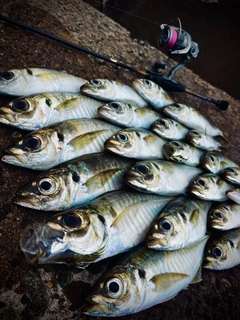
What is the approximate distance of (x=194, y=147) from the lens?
3189mm

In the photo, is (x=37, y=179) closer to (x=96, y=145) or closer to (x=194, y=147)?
(x=96, y=145)

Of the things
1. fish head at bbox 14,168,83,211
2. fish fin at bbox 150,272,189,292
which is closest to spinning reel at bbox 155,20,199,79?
fish head at bbox 14,168,83,211

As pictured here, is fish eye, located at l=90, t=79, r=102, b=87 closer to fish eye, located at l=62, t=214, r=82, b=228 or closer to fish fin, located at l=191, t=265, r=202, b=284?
fish eye, located at l=62, t=214, r=82, b=228

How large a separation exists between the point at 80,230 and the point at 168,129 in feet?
5.73

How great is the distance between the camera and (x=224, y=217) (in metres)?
2.59

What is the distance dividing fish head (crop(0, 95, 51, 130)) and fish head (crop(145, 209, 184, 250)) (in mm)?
1401

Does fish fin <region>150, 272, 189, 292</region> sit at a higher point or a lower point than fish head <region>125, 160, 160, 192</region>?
lower

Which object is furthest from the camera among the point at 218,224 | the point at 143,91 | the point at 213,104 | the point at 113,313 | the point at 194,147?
the point at 213,104

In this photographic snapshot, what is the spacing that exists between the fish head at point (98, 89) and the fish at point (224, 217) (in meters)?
1.71

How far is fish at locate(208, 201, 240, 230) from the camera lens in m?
2.56

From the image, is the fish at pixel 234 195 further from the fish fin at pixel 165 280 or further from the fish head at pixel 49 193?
the fish head at pixel 49 193

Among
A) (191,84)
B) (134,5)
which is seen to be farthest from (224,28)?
(191,84)

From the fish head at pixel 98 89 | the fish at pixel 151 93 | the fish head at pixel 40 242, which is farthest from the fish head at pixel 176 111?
the fish head at pixel 40 242

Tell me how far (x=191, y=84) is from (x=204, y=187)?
288cm
